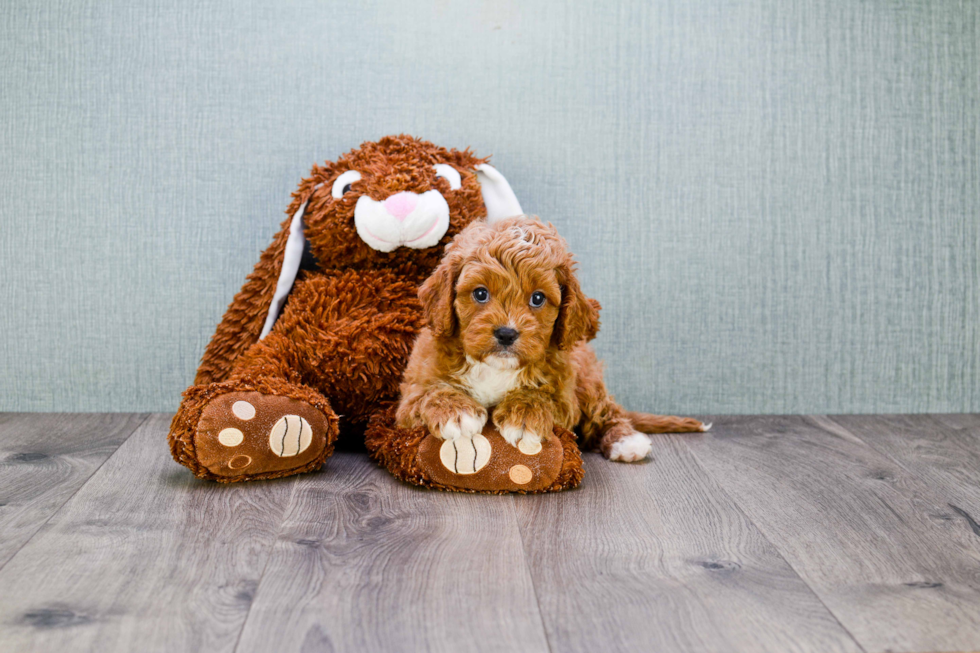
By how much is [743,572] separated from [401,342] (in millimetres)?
830

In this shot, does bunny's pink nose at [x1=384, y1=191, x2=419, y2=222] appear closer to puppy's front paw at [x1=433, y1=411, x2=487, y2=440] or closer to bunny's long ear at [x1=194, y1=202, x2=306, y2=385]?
bunny's long ear at [x1=194, y1=202, x2=306, y2=385]

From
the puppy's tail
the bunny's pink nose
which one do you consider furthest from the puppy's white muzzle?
the puppy's tail

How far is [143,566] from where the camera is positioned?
1134 mm

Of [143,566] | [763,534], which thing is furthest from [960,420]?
[143,566]

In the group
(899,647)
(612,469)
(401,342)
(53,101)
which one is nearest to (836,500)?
(612,469)

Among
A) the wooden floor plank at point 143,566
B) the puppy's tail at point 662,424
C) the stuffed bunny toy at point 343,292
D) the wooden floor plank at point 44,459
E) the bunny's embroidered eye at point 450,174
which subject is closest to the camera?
the wooden floor plank at point 143,566

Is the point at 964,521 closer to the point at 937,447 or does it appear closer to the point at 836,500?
the point at 836,500

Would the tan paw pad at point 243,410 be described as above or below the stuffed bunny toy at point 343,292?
below

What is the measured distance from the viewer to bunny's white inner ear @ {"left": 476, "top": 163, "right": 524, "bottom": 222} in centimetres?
186

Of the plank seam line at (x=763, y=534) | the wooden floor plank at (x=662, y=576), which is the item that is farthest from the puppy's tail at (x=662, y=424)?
the wooden floor plank at (x=662, y=576)

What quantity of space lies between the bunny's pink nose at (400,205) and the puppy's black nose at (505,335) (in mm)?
430

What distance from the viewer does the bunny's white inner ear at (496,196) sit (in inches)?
73.2

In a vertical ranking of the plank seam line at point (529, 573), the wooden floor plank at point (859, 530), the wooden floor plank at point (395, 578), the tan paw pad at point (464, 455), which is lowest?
the wooden floor plank at point (859, 530)

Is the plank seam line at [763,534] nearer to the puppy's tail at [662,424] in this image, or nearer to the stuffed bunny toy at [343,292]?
the puppy's tail at [662,424]
